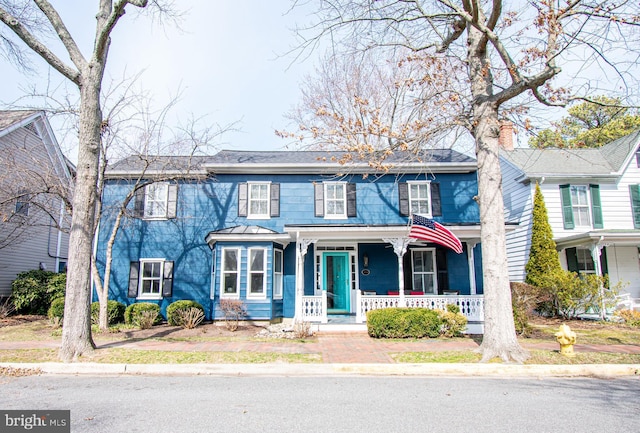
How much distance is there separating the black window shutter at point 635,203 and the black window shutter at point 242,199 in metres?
15.6

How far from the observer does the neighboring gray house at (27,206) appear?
14.0m

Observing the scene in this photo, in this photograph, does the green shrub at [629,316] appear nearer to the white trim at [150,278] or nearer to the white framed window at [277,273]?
the white framed window at [277,273]

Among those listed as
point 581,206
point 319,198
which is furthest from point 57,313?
point 581,206

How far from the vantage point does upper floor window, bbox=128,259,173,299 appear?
15.0m

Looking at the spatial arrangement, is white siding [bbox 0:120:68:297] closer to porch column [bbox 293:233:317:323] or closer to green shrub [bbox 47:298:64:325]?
green shrub [bbox 47:298:64:325]

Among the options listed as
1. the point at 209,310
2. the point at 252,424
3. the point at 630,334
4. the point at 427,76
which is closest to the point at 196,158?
the point at 209,310

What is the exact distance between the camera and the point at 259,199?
15.4 metres

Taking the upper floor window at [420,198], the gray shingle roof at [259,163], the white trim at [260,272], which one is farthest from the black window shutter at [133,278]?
the upper floor window at [420,198]

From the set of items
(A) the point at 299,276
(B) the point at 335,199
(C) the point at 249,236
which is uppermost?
(B) the point at 335,199

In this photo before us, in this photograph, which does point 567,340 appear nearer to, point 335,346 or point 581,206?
point 335,346

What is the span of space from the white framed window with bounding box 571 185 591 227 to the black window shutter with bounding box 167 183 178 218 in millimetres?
15898

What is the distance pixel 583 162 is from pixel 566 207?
10.1ft

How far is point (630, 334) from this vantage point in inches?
445

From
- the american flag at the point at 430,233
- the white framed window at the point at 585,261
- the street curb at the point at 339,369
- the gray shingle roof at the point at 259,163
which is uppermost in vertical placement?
the gray shingle roof at the point at 259,163
